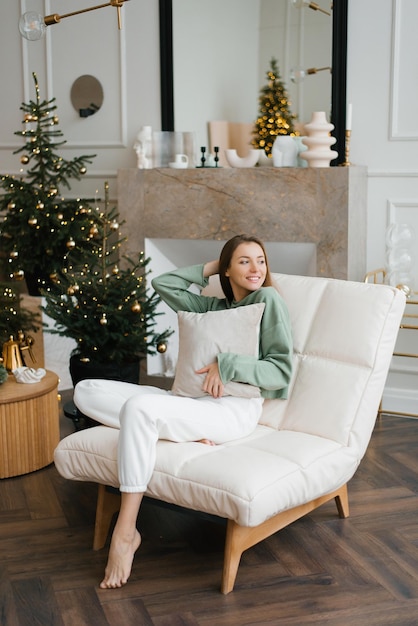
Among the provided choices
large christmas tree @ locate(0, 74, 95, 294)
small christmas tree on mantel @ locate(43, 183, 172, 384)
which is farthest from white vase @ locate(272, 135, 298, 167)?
large christmas tree @ locate(0, 74, 95, 294)

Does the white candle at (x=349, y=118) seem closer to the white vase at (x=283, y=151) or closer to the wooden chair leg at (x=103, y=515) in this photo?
the white vase at (x=283, y=151)

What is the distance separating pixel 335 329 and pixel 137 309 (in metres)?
1.35

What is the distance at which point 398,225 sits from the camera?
425 cm

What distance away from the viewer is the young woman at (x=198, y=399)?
257 cm

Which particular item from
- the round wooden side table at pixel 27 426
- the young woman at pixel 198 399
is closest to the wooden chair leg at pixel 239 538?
the young woman at pixel 198 399

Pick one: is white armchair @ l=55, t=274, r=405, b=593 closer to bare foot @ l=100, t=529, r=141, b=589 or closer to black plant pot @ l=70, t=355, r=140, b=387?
bare foot @ l=100, t=529, r=141, b=589

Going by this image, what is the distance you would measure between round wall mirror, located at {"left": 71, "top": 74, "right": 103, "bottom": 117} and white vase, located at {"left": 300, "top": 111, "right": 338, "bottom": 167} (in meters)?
1.57

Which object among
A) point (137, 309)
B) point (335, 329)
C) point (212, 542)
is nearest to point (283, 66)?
point (137, 309)

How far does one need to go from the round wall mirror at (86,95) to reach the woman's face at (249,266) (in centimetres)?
252

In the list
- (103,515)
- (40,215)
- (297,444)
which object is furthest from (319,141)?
(103,515)

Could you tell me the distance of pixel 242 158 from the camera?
458 cm

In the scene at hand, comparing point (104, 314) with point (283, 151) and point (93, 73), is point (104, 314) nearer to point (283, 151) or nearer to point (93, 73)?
point (283, 151)

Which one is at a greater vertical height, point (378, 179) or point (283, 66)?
point (283, 66)

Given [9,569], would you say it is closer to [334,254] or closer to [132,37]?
[334,254]
